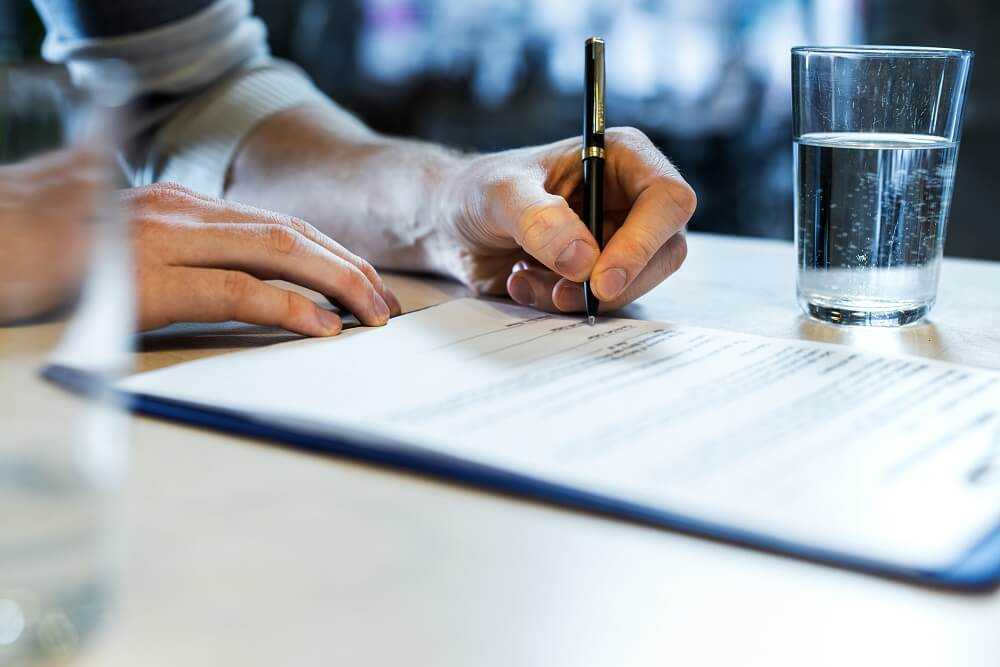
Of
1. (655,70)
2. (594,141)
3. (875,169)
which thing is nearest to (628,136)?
(594,141)

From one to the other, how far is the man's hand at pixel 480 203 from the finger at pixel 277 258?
0.11m

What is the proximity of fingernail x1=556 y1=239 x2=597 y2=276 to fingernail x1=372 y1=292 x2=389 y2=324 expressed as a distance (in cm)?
11


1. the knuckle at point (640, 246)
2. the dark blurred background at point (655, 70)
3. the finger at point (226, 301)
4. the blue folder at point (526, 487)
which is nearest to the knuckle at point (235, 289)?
the finger at point (226, 301)

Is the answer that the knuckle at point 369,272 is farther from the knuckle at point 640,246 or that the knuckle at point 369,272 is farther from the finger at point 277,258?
the knuckle at point 640,246

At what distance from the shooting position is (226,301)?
616 mm

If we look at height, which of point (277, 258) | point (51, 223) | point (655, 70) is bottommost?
point (655, 70)

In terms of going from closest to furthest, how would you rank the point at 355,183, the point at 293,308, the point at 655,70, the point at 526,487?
the point at 526,487 < the point at 293,308 < the point at 355,183 < the point at 655,70

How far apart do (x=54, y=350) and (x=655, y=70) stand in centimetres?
259

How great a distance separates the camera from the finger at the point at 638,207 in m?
0.65

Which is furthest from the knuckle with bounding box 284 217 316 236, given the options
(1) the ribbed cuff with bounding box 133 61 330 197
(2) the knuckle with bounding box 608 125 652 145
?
(1) the ribbed cuff with bounding box 133 61 330 197

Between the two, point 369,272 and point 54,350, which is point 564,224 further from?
point 54,350

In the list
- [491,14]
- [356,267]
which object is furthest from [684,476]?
[491,14]

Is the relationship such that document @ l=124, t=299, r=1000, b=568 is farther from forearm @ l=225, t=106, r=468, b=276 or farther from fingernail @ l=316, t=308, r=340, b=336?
forearm @ l=225, t=106, r=468, b=276

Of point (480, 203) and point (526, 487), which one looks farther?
point (480, 203)
